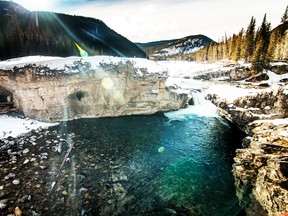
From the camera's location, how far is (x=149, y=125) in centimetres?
2236

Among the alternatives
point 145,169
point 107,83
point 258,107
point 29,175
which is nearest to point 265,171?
point 145,169

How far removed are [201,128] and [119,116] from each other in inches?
427

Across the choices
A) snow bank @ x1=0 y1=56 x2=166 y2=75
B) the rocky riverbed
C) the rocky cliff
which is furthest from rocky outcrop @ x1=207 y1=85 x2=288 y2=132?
the rocky riverbed

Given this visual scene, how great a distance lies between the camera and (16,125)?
19.8 m

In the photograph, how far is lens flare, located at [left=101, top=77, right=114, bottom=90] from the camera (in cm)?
2421

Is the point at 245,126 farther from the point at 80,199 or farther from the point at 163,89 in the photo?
the point at 80,199

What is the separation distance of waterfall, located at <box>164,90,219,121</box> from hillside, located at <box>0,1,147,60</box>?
38.1m

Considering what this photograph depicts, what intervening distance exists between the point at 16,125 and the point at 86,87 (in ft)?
28.1

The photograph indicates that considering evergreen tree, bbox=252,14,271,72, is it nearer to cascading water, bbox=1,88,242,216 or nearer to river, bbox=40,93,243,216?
river, bbox=40,93,243,216

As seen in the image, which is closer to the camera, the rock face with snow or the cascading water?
the cascading water

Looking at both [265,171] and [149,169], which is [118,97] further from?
[265,171]

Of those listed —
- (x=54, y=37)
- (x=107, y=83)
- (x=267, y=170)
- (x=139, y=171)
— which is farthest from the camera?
(x=54, y=37)

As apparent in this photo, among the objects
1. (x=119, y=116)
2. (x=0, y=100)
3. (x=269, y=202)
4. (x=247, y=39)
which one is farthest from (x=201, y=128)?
(x=247, y=39)

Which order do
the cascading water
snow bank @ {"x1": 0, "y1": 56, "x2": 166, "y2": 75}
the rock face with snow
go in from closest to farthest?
1. the cascading water
2. snow bank @ {"x1": 0, "y1": 56, "x2": 166, "y2": 75}
3. the rock face with snow
